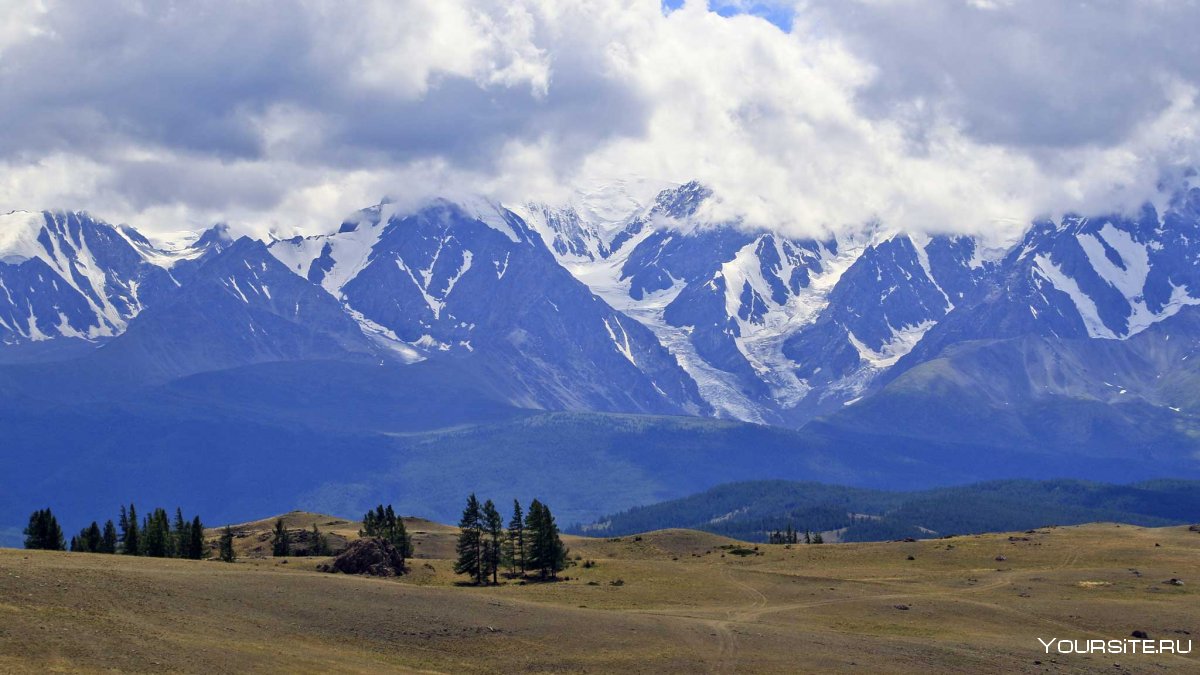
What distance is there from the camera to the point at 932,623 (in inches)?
4697

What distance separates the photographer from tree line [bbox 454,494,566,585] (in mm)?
139250

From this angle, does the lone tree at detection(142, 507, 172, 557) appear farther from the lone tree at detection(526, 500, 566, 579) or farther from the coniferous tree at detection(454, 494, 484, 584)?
the lone tree at detection(526, 500, 566, 579)

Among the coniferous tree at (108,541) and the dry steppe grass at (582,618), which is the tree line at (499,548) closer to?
the dry steppe grass at (582,618)

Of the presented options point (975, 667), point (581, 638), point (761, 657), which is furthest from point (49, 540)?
point (975, 667)

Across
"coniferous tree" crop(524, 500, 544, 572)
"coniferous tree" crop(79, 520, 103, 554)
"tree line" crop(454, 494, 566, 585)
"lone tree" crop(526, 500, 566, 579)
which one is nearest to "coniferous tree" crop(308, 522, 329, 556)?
"coniferous tree" crop(79, 520, 103, 554)

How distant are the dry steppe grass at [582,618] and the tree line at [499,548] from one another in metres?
2.18

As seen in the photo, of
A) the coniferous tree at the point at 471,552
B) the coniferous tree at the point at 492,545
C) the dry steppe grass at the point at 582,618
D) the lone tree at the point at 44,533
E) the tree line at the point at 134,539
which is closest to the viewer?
the dry steppe grass at the point at 582,618

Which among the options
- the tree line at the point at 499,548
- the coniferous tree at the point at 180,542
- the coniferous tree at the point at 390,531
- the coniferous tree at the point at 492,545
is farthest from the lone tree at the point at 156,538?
the coniferous tree at the point at 492,545

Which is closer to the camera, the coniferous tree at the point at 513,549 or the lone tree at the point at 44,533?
the coniferous tree at the point at 513,549

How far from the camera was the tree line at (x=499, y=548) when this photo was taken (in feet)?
457

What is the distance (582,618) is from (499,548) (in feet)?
123

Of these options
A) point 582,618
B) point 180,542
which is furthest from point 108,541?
point 582,618

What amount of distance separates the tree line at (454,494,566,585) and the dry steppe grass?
2.18 metres

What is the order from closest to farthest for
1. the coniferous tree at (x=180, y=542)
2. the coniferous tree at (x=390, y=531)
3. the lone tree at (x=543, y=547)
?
the lone tree at (x=543, y=547) → the coniferous tree at (x=390, y=531) → the coniferous tree at (x=180, y=542)
